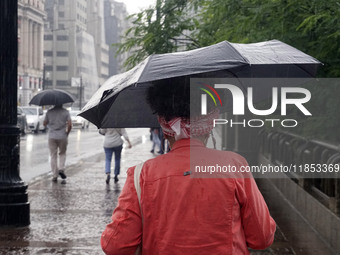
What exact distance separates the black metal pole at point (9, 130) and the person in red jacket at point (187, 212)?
6.19m

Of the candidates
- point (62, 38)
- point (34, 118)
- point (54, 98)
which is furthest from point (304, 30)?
point (62, 38)

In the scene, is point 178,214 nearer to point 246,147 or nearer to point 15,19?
point 15,19

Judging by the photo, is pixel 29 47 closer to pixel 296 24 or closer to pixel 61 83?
pixel 61 83

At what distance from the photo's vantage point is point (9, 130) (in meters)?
8.82

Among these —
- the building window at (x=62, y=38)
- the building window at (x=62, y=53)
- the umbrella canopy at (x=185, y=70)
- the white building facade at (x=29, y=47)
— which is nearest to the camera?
the umbrella canopy at (x=185, y=70)

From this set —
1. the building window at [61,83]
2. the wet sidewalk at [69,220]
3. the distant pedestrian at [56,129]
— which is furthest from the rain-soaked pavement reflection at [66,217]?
the building window at [61,83]

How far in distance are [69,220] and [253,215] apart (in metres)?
6.91

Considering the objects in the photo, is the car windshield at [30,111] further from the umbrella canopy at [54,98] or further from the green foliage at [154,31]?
the green foliage at [154,31]

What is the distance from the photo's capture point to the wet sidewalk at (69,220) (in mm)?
7625

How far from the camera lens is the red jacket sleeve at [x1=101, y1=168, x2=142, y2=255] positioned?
282 cm

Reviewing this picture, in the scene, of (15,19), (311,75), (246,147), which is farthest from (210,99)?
(246,147)

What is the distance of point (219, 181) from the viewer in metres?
2.81

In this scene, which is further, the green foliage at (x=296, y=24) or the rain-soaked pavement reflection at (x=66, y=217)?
the green foliage at (x=296, y=24)

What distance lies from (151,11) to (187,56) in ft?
34.1
